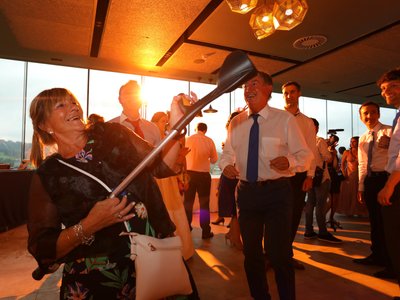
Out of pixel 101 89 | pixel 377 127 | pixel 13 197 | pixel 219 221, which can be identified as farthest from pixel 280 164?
pixel 101 89

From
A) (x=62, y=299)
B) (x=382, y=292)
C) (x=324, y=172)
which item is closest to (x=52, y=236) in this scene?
(x=62, y=299)

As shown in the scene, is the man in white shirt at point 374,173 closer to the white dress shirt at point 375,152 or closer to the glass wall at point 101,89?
the white dress shirt at point 375,152

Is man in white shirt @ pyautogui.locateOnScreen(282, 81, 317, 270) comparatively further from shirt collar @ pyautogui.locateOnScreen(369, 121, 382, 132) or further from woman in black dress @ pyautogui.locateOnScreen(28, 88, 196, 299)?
woman in black dress @ pyautogui.locateOnScreen(28, 88, 196, 299)

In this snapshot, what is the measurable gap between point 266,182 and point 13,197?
15.1ft

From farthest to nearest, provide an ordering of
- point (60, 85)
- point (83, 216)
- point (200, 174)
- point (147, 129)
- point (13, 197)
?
point (60, 85) < point (13, 197) < point (200, 174) < point (147, 129) < point (83, 216)

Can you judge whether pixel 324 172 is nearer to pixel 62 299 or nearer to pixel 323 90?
pixel 62 299

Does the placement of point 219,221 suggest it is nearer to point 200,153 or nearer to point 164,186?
point 200,153

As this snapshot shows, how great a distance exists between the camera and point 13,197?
15.6ft

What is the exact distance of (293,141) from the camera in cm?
199

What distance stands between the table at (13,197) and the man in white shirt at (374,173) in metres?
5.07

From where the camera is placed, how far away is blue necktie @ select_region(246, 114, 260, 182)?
1.94m

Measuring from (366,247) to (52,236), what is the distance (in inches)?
159

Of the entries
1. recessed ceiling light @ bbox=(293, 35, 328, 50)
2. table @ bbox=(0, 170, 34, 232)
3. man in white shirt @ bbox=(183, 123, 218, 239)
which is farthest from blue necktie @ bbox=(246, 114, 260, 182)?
table @ bbox=(0, 170, 34, 232)

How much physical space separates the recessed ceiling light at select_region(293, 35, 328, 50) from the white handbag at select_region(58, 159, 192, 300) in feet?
17.0
